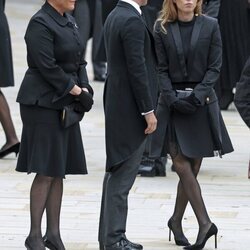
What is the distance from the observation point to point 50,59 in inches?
268

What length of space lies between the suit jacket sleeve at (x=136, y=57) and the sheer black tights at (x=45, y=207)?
2.54ft

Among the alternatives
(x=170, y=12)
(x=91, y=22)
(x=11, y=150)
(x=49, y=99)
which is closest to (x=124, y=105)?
(x=49, y=99)

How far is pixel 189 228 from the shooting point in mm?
7906

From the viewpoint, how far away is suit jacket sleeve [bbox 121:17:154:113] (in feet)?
22.2

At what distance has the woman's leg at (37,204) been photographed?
700cm

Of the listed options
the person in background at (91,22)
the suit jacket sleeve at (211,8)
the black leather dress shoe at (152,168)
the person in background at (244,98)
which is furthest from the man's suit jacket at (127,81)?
the person in background at (91,22)

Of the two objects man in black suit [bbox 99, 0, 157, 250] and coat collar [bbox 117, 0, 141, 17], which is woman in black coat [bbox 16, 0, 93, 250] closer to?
man in black suit [bbox 99, 0, 157, 250]

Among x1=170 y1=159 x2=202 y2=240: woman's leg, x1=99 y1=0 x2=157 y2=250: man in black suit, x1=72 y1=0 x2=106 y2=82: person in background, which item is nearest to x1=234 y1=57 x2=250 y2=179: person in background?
x1=170 y1=159 x2=202 y2=240: woman's leg

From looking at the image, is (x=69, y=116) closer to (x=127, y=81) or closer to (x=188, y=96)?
(x=127, y=81)

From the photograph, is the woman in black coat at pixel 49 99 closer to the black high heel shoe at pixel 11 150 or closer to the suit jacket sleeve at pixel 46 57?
the suit jacket sleeve at pixel 46 57

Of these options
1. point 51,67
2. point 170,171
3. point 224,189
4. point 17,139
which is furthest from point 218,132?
point 17,139

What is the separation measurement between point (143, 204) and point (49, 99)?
202cm

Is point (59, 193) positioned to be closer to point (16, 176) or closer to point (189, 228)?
point (189, 228)

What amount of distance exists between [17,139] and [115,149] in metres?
3.50
